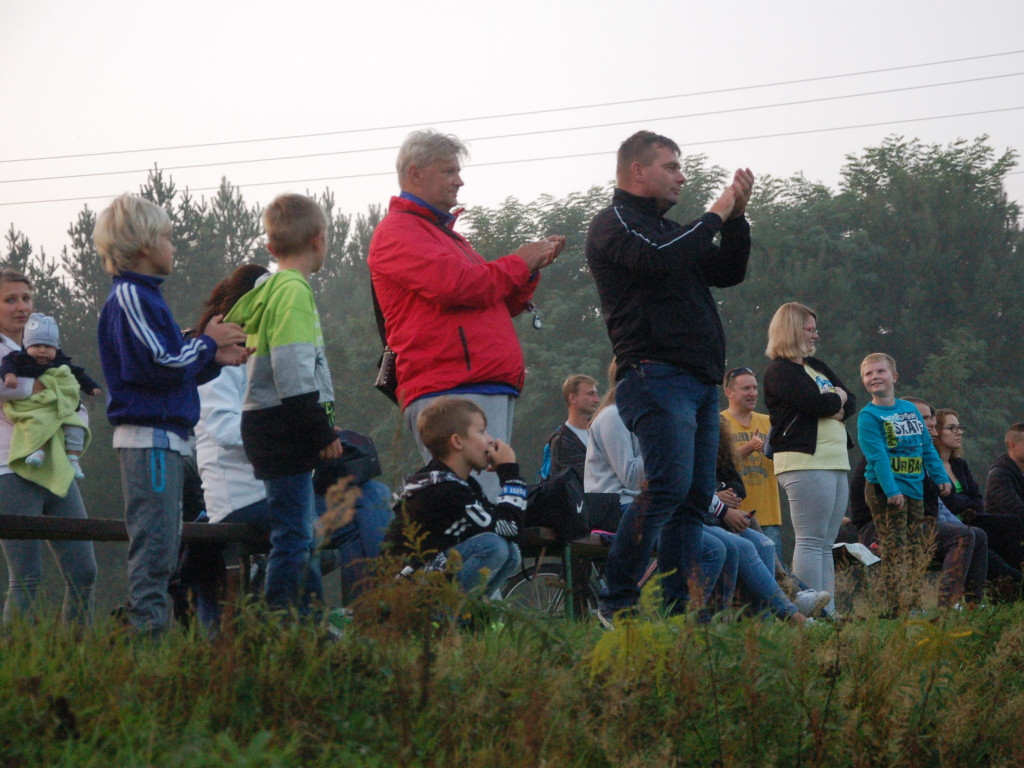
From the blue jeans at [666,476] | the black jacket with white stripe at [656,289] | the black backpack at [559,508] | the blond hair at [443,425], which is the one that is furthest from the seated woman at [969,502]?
the blond hair at [443,425]

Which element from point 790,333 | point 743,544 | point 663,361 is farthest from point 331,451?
point 790,333

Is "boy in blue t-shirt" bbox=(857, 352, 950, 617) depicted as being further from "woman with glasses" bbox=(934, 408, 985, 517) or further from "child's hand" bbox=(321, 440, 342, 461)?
"child's hand" bbox=(321, 440, 342, 461)

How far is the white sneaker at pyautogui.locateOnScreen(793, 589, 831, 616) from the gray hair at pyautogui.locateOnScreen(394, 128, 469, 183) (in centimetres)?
299

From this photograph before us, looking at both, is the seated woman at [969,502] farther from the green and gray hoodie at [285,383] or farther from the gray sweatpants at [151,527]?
the gray sweatpants at [151,527]

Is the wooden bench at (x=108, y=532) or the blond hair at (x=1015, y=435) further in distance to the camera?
the blond hair at (x=1015, y=435)

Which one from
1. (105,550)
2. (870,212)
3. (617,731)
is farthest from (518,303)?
(870,212)

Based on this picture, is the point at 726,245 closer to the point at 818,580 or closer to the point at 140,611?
the point at 818,580

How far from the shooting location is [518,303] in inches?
226

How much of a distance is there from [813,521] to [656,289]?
106 inches

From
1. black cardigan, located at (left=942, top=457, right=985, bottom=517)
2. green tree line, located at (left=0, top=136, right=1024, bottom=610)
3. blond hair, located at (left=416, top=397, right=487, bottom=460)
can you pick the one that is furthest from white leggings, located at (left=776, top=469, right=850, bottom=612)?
green tree line, located at (left=0, top=136, right=1024, bottom=610)

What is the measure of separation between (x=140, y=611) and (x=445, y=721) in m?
1.40

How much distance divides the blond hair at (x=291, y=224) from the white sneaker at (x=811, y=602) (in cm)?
324

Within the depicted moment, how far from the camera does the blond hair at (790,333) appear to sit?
7.70 meters

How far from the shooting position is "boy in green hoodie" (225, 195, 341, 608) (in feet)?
15.3
